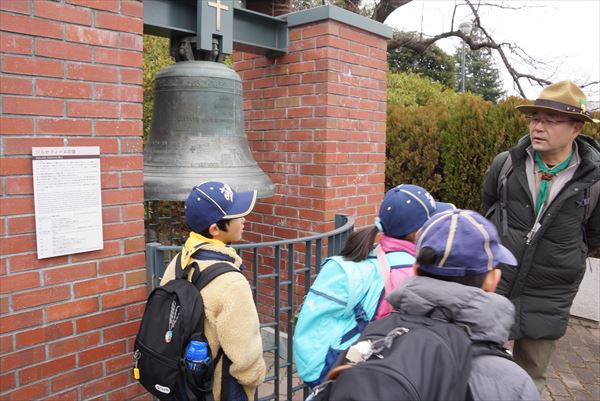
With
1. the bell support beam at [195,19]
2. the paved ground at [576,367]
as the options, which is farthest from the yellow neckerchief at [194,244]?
the paved ground at [576,367]

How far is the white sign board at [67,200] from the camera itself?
7.36 ft

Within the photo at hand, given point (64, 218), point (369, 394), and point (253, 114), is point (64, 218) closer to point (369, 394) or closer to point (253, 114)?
point (369, 394)

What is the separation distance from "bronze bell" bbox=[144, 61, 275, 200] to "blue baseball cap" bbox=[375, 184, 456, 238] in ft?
3.75

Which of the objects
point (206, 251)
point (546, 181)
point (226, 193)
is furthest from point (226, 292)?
point (546, 181)

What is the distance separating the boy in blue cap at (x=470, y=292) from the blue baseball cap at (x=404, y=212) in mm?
489

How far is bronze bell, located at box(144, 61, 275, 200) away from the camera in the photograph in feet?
9.18

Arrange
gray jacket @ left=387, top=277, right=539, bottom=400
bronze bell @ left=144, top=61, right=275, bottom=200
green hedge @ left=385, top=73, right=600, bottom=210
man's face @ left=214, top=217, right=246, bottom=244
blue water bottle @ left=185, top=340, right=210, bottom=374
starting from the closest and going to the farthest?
gray jacket @ left=387, top=277, right=539, bottom=400 < blue water bottle @ left=185, top=340, right=210, bottom=374 < man's face @ left=214, top=217, right=246, bottom=244 < bronze bell @ left=144, top=61, right=275, bottom=200 < green hedge @ left=385, top=73, right=600, bottom=210

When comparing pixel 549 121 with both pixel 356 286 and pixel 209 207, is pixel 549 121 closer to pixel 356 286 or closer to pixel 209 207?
pixel 356 286

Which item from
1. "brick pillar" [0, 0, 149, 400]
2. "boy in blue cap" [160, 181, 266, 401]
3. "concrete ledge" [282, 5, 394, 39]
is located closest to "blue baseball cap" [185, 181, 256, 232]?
"boy in blue cap" [160, 181, 266, 401]

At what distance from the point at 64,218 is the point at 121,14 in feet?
3.47

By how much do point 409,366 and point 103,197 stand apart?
1924mm

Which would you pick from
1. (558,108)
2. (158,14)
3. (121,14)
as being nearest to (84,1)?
(121,14)

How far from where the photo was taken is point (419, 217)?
6.03 ft

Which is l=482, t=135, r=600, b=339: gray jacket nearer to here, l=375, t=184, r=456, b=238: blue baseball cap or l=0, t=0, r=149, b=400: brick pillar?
l=375, t=184, r=456, b=238: blue baseball cap
